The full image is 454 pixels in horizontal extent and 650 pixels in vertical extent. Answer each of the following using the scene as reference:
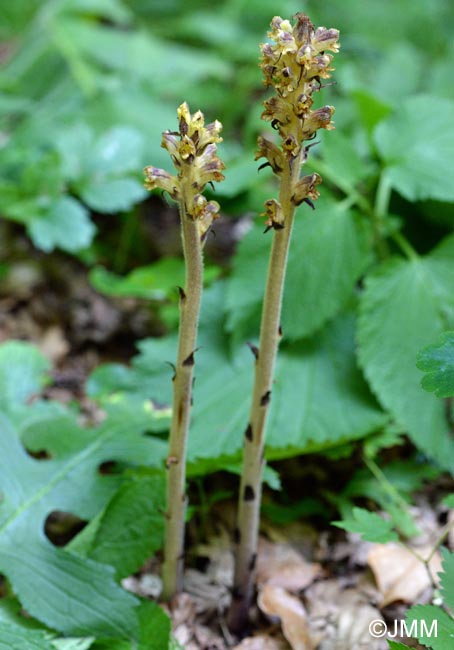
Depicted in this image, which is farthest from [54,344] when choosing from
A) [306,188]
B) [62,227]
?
[306,188]

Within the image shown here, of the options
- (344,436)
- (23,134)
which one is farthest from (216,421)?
(23,134)

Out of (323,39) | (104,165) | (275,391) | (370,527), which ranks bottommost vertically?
(370,527)

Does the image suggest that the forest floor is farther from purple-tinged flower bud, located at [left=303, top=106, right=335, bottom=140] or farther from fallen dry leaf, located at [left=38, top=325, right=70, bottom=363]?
fallen dry leaf, located at [left=38, top=325, right=70, bottom=363]

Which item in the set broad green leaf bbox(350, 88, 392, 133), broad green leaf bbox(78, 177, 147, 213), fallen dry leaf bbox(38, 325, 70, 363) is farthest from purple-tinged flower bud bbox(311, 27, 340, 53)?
fallen dry leaf bbox(38, 325, 70, 363)

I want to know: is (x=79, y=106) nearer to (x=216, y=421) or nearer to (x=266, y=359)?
(x=216, y=421)

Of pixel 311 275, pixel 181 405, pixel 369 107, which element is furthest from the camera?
pixel 369 107

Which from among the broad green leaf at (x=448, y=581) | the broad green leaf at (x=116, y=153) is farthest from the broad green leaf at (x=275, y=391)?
the broad green leaf at (x=116, y=153)

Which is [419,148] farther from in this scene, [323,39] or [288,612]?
[288,612]

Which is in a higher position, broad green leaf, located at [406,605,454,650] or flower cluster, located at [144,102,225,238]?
flower cluster, located at [144,102,225,238]
